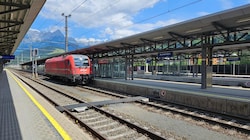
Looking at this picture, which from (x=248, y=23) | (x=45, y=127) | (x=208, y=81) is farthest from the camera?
(x=208, y=81)

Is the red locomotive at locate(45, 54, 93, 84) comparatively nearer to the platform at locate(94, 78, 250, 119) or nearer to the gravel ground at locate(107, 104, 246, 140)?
the platform at locate(94, 78, 250, 119)

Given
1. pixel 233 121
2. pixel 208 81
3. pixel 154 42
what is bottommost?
pixel 233 121

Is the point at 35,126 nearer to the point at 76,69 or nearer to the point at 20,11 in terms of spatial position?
the point at 20,11

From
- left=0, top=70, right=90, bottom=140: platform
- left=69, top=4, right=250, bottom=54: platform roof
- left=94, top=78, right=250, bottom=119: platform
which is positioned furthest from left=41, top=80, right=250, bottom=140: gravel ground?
left=69, top=4, right=250, bottom=54: platform roof

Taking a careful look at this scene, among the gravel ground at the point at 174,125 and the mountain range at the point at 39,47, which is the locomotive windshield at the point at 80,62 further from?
the gravel ground at the point at 174,125

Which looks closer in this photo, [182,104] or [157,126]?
[157,126]

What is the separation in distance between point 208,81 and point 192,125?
6967mm

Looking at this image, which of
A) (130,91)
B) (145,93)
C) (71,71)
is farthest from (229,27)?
(71,71)

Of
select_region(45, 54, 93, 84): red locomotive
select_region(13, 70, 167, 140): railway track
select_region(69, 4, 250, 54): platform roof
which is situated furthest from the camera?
select_region(45, 54, 93, 84): red locomotive

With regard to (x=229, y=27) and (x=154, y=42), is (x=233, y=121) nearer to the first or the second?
(x=229, y=27)

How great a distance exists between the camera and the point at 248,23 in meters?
10.8

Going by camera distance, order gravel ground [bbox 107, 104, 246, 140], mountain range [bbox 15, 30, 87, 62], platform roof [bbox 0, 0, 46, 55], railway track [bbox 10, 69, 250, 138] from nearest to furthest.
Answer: gravel ground [bbox 107, 104, 246, 140] → railway track [bbox 10, 69, 250, 138] → platform roof [bbox 0, 0, 46, 55] → mountain range [bbox 15, 30, 87, 62]

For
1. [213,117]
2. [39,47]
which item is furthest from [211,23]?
[39,47]

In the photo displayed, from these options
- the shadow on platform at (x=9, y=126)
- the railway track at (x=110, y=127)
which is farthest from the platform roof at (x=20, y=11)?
the railway track at (x=110, y=127)
